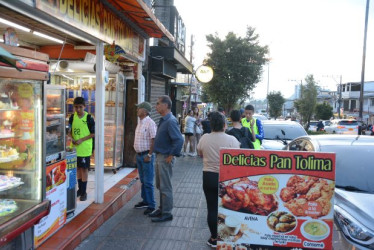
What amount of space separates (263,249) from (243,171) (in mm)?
791

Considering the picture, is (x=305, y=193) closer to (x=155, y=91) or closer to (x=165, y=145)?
(x=165, y=145)

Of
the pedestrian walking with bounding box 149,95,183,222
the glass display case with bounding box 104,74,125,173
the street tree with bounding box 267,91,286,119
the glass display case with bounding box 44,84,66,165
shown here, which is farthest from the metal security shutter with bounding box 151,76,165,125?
the street tree with bounding box 267,91,286,119

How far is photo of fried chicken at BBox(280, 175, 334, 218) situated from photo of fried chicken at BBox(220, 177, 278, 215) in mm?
140

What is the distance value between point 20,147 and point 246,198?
2.46 metres

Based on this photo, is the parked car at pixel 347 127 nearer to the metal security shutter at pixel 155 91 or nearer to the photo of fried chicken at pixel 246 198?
the metal security shutter at pixel 155 91

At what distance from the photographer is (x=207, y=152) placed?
4340 millimetres

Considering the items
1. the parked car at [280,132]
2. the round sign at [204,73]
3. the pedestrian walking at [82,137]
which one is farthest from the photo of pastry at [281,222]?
the round sign at [204,73]

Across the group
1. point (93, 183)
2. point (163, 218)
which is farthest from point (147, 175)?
point (93, 183)

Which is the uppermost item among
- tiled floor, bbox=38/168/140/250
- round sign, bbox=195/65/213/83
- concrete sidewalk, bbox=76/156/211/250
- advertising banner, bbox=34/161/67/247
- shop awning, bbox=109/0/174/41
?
Answer: shop awning, bbox=109/0/174/41

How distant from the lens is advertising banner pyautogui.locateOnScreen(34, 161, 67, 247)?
13.6 feet

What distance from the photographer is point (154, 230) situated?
16.9 feet

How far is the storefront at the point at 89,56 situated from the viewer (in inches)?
156

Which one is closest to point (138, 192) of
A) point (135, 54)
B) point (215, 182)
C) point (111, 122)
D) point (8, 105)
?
point (111, 122)

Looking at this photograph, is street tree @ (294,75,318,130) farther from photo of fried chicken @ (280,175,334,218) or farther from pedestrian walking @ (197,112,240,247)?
photo of fried chicken @ (280,175,334,218)
